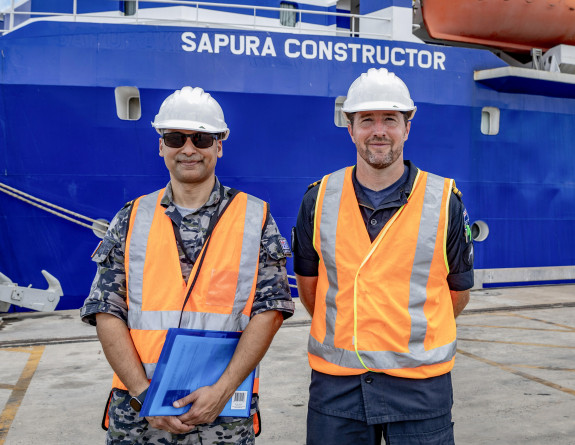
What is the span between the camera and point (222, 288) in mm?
2221

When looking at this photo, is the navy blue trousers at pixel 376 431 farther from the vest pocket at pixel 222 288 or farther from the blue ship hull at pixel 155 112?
the blue ship hull at pixel 155 112

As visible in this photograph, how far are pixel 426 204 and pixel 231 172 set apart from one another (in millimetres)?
6024

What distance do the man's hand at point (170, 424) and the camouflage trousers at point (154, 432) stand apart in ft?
0.22

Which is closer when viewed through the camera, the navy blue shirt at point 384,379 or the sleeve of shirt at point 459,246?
the navy blue shirt at point 384,379

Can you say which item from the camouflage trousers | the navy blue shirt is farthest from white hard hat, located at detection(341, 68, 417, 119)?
the camouflage trousers

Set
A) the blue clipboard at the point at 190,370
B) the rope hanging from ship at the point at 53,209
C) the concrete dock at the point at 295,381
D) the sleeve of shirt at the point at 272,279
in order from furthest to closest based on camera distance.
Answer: the rope hanging from ship at the point at 53,209 → the concrete dock at the point at 295,381 → the sleeve of shirt at the point at 272,279 → the blue clipboard at the point at 190,370

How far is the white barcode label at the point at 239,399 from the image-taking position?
2191 mm

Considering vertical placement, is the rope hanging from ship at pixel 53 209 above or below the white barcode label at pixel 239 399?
above

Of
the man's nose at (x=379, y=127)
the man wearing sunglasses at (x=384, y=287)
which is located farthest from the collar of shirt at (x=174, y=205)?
the man's nose at (x=379, y=127)

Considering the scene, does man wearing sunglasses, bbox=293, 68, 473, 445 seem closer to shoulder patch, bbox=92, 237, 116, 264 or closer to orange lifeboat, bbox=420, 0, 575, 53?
shoulder patch, bbox=92, 237, 116, 264

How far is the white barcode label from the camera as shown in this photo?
219 centimetres

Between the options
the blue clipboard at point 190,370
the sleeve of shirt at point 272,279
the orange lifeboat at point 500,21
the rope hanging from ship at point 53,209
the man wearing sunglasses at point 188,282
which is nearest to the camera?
the blue clipboard at point 190,370

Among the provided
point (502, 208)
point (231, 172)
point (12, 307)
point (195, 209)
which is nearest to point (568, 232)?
point (502, 208)

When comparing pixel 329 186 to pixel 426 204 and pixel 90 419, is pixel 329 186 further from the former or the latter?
pixel 90 419
